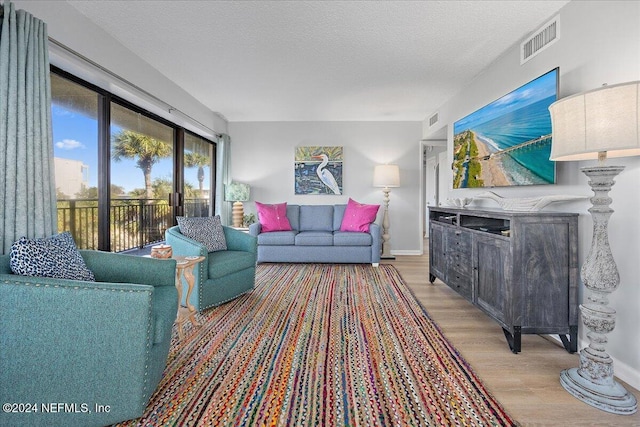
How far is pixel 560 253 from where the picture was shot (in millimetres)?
1867

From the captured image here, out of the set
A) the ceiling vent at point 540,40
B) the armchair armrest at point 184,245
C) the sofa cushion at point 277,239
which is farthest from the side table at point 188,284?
the ceiling vent at point 540,40

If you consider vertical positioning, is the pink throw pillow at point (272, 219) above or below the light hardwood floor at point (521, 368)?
above

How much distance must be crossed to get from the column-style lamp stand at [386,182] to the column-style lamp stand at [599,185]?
10.8 ft

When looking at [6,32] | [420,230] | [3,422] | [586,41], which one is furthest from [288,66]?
[420,230]

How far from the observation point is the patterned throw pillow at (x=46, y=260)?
1310 millimetres

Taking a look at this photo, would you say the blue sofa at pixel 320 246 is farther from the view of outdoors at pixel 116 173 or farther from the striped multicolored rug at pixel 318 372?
the striped multicolored rug at pixel 318 372

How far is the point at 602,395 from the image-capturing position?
55.6 inches

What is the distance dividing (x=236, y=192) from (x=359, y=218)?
7.09 ft

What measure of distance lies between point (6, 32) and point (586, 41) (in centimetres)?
355

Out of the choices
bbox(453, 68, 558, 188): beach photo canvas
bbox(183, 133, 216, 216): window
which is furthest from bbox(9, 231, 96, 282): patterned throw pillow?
bbox(453, 68, 558, 188): beach photo canvas

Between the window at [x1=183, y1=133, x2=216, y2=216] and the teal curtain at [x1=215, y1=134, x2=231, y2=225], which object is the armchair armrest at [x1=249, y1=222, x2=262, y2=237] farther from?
the window at [x1=183, y1=133, x2=216, y2=216]

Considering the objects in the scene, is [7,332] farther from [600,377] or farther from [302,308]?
[600,377]

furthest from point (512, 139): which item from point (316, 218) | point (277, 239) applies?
point (277, 239)

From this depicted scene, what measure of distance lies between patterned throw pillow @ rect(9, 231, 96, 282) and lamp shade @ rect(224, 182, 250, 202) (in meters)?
3.40
